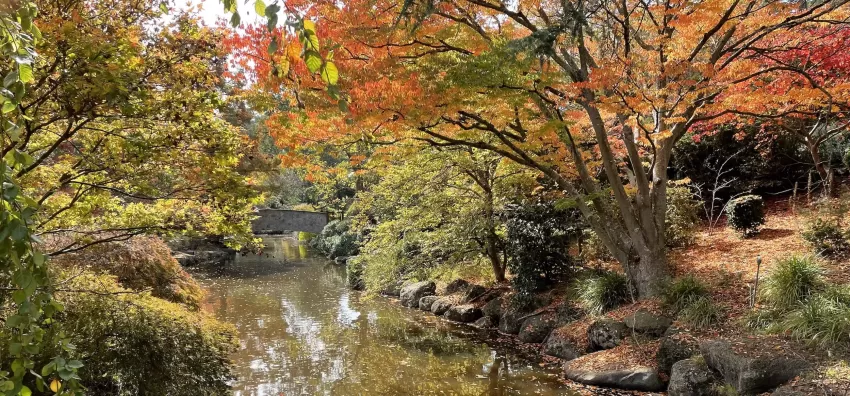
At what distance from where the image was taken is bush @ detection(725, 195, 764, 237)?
1018cm

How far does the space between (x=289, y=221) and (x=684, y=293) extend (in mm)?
22587

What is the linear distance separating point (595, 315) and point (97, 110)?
7.65 m

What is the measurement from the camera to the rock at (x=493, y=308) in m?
10.4

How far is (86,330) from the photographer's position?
16.1 ft

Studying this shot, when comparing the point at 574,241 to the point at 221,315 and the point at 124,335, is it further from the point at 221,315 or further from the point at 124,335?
the point at 124,335

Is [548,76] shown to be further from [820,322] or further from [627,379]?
[820,322]

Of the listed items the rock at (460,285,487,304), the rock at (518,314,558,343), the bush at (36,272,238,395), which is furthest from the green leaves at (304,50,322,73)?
the rock at (460,285,487,304)

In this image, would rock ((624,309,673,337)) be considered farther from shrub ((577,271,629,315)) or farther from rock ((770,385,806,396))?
rock ((770,385,806,396))

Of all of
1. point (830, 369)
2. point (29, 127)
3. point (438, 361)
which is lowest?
point (438, 361)

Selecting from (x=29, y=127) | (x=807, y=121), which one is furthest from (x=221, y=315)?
(x=807, y=121)

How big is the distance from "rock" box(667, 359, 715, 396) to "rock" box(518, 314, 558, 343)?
2.97 meters

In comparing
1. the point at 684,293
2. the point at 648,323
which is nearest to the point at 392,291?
the point at 648,323

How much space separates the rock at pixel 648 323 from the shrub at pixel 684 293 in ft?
1.04

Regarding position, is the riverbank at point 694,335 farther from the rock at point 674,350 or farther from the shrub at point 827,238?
the shrub at point 827,238
